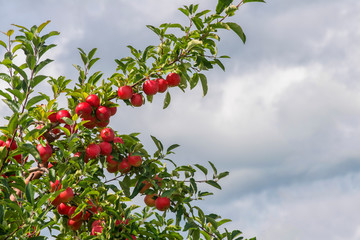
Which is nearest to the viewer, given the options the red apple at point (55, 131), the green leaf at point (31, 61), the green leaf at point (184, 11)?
the green leaf at point (31, 61)

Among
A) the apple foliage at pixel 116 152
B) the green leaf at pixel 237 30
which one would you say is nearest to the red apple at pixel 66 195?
the apple foliage at pixel 116 152

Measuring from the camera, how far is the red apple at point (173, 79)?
484 cm

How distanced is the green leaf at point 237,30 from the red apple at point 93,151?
180 centimetres

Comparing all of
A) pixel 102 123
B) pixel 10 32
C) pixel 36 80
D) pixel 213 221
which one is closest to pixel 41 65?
pixel 36 80

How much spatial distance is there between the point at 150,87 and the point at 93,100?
2.01 ft

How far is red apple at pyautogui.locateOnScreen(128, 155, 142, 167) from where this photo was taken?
4.65 meters

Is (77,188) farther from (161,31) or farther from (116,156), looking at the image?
(161,31)

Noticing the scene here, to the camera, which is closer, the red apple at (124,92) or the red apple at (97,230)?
the red apple at (97,230)

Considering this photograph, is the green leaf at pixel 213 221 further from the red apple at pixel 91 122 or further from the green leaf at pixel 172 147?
the red apple at pixel 91 122

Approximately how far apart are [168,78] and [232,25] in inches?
34.6

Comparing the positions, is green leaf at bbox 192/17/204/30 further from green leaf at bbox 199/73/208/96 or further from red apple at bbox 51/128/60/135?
red apple at bbox 51/128/60/135

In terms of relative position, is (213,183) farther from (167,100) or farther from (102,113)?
(102,113)

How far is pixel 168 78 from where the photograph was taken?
193 inches

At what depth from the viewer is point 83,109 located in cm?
448
